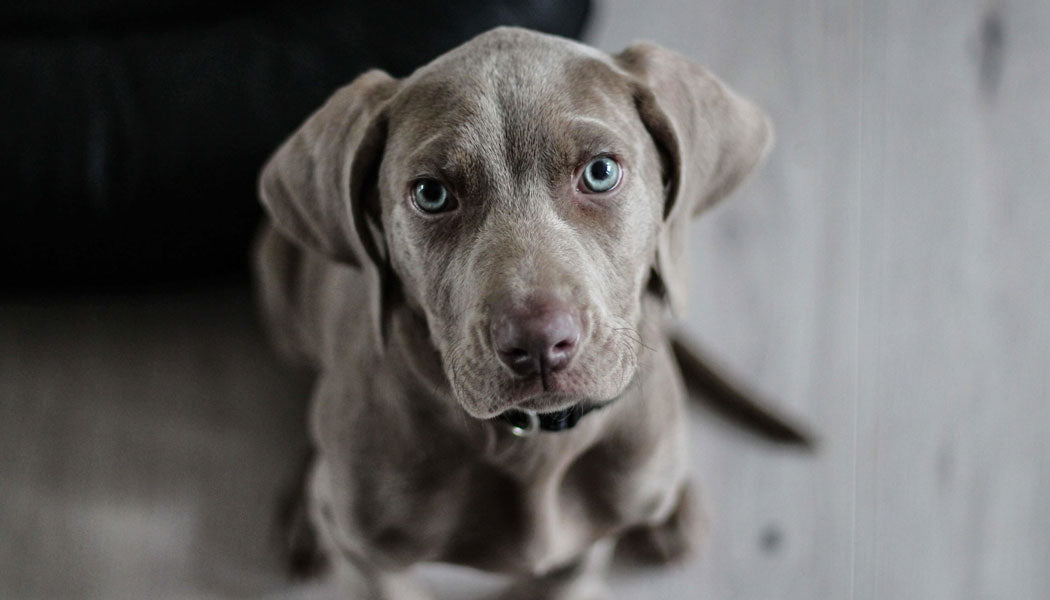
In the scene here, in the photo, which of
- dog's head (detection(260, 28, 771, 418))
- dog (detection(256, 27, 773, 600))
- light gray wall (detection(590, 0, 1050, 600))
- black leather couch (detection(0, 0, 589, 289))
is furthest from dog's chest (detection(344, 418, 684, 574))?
black leather couch (detection(0, 0, 589, 289))

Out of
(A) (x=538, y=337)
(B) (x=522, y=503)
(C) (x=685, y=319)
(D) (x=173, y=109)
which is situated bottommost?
(C) (x=685, y=319)

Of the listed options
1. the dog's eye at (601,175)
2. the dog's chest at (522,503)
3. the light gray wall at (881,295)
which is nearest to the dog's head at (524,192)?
the dog's eye at (601,175)

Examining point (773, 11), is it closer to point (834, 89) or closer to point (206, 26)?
point (834, 89)

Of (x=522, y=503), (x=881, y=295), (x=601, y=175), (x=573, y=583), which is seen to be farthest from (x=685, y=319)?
(x=601, y=175)

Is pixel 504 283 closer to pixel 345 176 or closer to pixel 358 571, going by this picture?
pixel 345 176

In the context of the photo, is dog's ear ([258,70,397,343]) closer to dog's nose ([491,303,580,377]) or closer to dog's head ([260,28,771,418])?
dog's head ([260,28,771,418])

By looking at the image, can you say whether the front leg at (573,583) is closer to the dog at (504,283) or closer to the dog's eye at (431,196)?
the dog at (504,283)

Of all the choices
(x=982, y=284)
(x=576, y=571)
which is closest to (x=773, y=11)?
(x=982, y=284)

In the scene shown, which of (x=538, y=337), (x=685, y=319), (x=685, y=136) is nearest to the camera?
(x=538, y=337)
